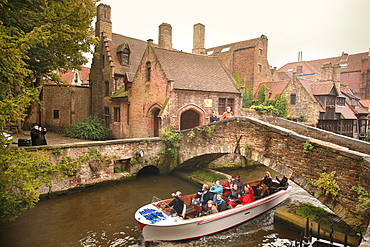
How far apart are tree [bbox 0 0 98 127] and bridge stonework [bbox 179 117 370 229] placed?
7467mm

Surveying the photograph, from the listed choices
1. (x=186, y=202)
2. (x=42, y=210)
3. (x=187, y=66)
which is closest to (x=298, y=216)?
(x=186, y=202)

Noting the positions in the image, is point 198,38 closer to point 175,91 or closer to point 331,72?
point 175,91

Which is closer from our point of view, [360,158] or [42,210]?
[360,158]

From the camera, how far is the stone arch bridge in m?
7.34

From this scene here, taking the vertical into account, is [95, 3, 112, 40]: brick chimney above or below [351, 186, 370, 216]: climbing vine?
above

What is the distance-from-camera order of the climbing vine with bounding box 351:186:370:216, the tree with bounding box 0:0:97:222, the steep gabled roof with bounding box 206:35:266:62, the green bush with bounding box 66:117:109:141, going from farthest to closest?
1. the steep gabled roof with bounding box 206:35:266:62
2. the green bush with bounding box 66:117:109:141
3. the climbing vine with bounding box 351:186:370:216
4. the tree with bounding box 0:0:97:222

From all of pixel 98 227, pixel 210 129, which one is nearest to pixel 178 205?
pixel 98 227

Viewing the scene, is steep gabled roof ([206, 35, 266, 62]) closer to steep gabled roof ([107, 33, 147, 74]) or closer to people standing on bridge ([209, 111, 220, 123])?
steep gabled roof ([107, 33, 147, 74])

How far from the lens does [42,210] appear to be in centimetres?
1067

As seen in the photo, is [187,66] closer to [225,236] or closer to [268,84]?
[225,236]

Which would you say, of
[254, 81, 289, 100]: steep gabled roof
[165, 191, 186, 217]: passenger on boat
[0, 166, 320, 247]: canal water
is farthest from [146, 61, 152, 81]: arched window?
[254, 81, 289, 100]: steep gabled roof

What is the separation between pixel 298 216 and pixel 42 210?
10754mm

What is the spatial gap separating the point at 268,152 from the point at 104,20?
21658 mm

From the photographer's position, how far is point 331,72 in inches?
1152
